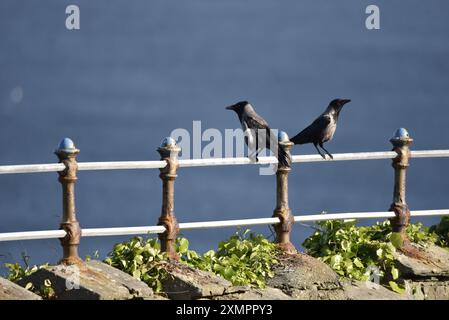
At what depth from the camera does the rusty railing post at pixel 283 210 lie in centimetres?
1216

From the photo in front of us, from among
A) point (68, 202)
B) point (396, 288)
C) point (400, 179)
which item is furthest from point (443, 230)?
point (68, 202)

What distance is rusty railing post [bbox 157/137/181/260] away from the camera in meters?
11.5

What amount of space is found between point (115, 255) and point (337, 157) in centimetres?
243

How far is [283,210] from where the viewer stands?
12.2m

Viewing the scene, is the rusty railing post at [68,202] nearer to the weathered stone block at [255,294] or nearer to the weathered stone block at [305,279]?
the weathered stone block at [255,294]

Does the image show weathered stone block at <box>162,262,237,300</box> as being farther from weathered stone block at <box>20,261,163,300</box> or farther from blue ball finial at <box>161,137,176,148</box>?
blue ball finial at <box>161,137,176,148</box>

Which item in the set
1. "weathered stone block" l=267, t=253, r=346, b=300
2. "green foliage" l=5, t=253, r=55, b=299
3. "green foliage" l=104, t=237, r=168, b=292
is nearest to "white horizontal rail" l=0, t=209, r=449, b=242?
"green foliage" l=104, t=237, r=168, b=292

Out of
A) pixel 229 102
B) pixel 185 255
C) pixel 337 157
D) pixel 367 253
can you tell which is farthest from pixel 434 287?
pixel 229 102

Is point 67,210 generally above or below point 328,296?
above

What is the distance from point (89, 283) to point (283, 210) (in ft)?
7.74

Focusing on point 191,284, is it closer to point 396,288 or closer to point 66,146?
point 66,146

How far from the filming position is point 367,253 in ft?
41.5

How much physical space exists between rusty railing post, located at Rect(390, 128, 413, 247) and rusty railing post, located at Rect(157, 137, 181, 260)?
2.56m
